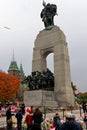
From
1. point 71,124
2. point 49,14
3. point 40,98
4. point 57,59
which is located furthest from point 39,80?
point 71,124

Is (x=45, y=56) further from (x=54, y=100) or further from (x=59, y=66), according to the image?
(x=54, y=100)

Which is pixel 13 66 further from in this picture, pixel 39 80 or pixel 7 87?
pixel 39 80

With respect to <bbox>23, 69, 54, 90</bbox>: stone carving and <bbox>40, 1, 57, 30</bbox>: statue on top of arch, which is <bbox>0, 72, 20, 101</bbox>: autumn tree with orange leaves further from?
<bbox>23, 69, 54, 90</bbox>: stone carving

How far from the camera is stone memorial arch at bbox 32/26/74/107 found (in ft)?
88.0

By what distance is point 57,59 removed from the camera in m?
27.8

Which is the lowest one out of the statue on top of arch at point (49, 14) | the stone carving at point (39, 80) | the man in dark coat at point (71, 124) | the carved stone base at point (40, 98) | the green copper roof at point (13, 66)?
Answer: the man in dark coat at point (71, 124)

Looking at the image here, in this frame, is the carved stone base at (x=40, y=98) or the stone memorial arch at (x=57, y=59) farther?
the stone memorial arch at (x=57, y=59)

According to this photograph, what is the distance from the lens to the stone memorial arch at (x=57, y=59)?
2681 cm

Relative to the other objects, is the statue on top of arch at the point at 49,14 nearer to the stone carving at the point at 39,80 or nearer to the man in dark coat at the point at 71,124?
the stone carving at the point at 39,80

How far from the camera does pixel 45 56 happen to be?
30.0 metres

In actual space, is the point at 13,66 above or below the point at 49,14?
above

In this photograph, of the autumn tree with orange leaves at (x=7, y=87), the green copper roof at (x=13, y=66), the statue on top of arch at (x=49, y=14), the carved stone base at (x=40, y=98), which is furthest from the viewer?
the green copper roof at (x=13, y=66)

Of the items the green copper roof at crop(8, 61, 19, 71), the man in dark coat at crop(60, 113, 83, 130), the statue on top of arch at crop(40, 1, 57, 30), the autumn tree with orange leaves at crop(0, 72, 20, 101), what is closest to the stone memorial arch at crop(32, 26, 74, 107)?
the statue on top of arch at crop(40, 1, 57, 30)

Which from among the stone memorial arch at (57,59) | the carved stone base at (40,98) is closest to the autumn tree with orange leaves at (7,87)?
the stone memorial arch at (57,59)
